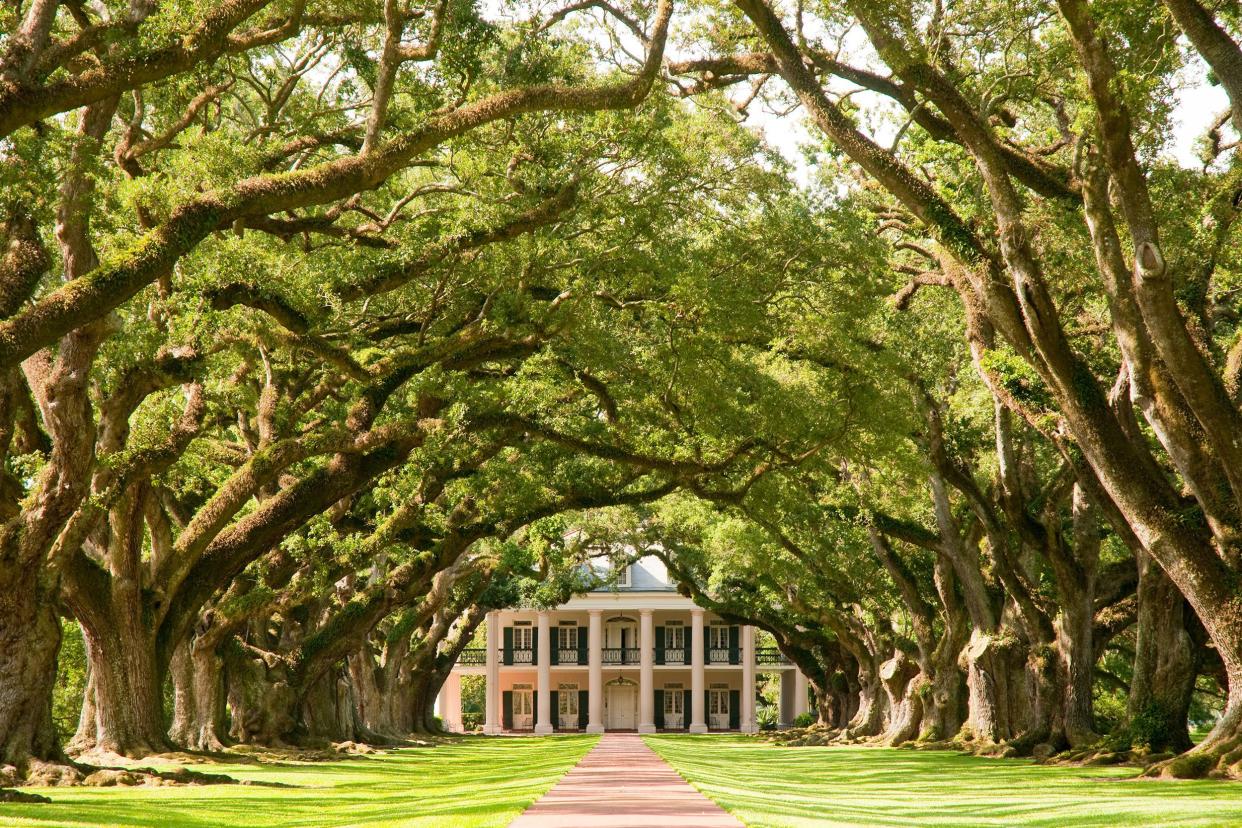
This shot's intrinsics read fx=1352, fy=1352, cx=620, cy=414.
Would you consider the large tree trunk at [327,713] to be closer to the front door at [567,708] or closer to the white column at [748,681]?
the white column at [748,681]

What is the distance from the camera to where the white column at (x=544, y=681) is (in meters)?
66.4

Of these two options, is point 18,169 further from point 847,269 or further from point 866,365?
point 866,365

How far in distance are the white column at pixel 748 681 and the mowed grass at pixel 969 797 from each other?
44.3 m

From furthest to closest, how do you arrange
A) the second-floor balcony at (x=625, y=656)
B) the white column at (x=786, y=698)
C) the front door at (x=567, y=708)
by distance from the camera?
the white column at (x=786, y=698) < the front door at (x=567, y=708) < the second-floor balcony at (x=625, y=656)

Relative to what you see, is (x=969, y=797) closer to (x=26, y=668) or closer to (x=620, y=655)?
(x=26, y=668)

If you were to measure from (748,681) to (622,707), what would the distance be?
7.14m

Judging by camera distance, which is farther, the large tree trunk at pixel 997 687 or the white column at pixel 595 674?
the white column at pixel 595 674

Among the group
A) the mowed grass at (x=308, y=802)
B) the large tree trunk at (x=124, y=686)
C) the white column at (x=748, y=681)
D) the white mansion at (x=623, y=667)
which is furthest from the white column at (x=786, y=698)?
the large tree trunk at (x=124, y=686)

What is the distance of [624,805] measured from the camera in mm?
10359

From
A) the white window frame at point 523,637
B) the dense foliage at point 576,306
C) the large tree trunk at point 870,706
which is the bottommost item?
the large tree trunk at point 870,706

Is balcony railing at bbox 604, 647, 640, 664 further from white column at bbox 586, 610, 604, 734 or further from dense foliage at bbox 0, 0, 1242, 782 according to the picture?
dense foliage at bbox 0, 0, 1242, 782

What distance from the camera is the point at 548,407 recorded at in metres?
20.7

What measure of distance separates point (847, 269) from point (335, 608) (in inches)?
803

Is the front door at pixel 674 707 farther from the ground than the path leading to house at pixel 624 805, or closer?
closer
